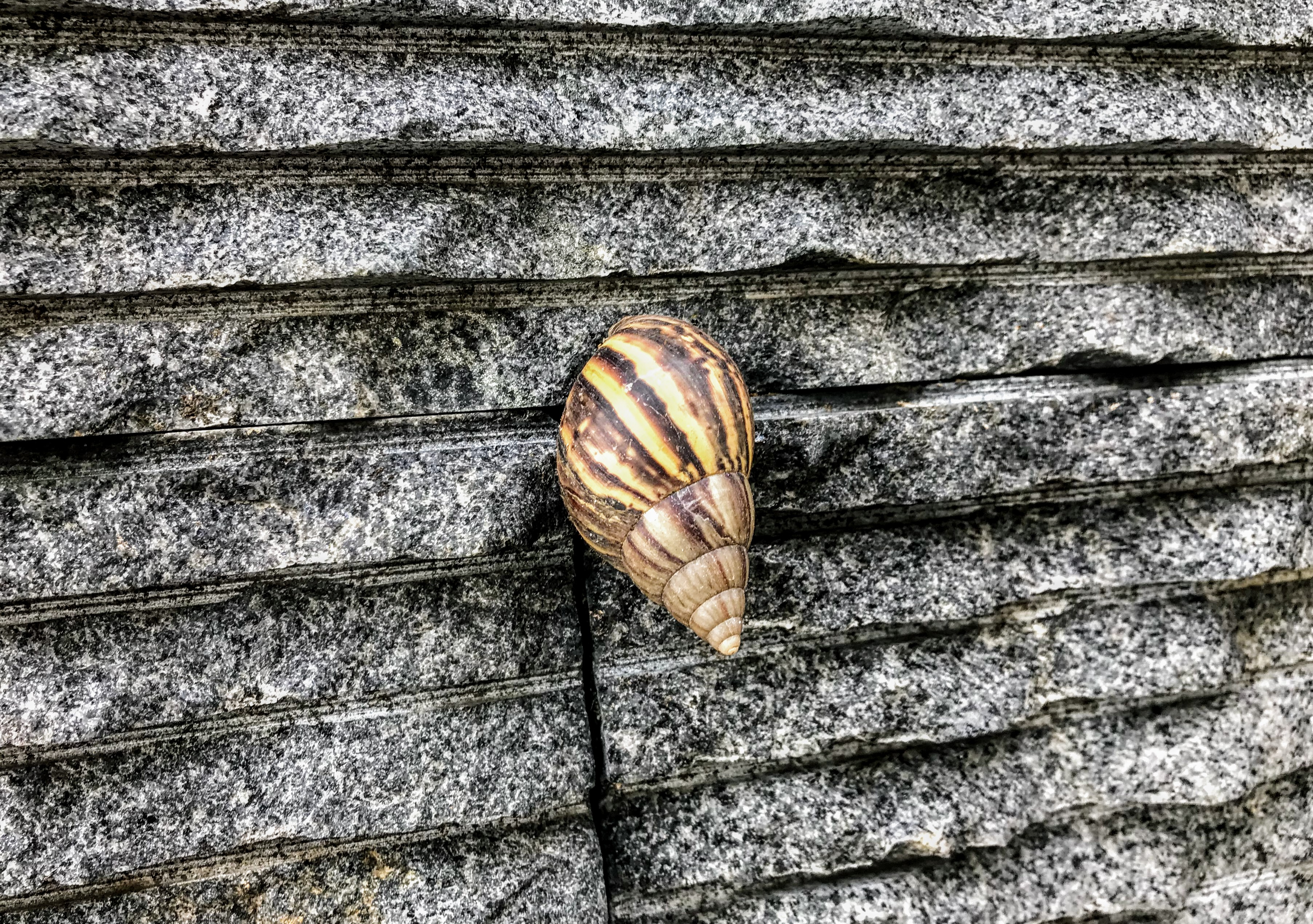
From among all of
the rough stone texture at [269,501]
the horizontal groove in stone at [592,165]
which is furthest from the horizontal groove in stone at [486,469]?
the horizontal groove in stone at [592,165]

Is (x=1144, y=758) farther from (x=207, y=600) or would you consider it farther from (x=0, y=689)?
(x=0, y=689)

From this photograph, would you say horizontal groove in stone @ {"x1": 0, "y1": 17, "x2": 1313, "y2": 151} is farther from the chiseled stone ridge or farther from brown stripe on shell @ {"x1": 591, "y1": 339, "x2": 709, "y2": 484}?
the chiseled stone ridge

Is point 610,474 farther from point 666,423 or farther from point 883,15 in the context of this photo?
point 883,15

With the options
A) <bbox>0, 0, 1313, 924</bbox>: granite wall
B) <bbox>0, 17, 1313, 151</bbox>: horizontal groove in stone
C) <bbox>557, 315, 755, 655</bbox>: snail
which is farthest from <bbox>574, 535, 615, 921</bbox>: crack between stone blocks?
<bbox>0, 17, 1313, 151</bbox>: horizontal groove in stone

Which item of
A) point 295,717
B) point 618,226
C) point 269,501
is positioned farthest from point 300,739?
point 618,226

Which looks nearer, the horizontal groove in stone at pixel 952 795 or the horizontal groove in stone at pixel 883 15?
the horizontal groove in stone at pixel 883 15

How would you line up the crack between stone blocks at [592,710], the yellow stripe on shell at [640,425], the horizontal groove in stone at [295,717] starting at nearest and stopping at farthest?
the yellow stripe on shell at [640,425], the horizontal groove in stone at [295,717], the crack between stone blocks at [592,710]

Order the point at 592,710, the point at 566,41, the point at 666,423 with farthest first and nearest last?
the point at 592,710
the point at 566,41
the point at 666,423

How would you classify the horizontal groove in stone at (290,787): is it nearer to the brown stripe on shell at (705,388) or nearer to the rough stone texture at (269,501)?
the rough stone texture at (269,501)
